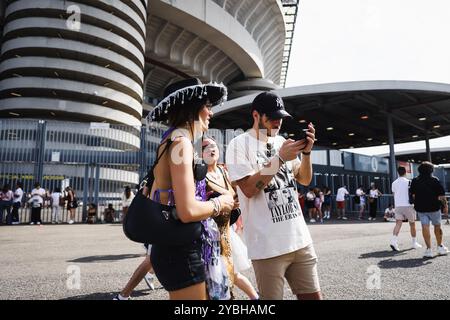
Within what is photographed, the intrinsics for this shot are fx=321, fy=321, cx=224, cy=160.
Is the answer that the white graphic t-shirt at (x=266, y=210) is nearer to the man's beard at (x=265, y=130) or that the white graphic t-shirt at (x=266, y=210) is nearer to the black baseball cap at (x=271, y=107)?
the man's beard at (x=265, y=130)

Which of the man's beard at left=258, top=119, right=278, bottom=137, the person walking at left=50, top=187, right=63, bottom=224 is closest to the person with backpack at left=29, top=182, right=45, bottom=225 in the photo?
the person walking at left=50, top=187, right=63, bottom=224

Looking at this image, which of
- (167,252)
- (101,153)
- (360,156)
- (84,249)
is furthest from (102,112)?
(167,252)

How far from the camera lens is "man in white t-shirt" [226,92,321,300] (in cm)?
211

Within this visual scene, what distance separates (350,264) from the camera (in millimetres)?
5383

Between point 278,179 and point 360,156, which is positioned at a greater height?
point 360,156

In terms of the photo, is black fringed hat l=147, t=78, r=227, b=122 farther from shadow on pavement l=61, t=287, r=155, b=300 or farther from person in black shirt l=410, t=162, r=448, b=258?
person in black shirt l=410, t=162, r=448, b=258

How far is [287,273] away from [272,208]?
18.4 inches

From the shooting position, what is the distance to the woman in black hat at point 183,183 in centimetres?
154

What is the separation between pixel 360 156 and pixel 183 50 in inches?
1287

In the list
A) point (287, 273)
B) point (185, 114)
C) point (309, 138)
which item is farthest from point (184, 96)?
point (287, 273)

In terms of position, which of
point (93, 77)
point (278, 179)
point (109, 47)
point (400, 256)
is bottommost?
point (400, 256)

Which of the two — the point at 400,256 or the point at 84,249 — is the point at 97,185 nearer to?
the point at 84,249

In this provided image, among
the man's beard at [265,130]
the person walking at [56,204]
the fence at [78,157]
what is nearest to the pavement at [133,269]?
the man's beard at [265,130]

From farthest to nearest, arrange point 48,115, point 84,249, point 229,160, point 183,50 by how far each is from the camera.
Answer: point 183,50, point 48,115, point 84,249, point 229,160
